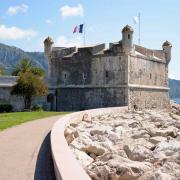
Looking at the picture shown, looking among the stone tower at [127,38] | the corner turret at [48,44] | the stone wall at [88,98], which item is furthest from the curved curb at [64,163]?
the corner turret at [48,44]

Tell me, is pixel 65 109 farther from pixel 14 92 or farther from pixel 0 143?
pixel 0 143

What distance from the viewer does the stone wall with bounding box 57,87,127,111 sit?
124 ft

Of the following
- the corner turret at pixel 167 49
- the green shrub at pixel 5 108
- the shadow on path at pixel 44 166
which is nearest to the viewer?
the shadow on path at pixel 44 166

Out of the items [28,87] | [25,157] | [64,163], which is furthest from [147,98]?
[64,163]

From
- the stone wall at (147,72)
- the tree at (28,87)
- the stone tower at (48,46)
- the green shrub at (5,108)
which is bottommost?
the green shrub at (5,108)

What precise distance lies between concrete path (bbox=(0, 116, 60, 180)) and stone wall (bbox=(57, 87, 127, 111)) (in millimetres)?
23811

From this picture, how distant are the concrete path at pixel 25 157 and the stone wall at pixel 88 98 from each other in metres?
23.8

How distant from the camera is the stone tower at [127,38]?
3672 centimetres

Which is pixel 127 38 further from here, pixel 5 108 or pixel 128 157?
pixel 128 157

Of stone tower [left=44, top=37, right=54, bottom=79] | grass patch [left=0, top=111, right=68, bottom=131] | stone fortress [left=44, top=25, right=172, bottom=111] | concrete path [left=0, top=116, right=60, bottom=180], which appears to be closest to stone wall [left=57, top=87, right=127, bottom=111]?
stone fortress [left=44, top=25, right=172, bottom=111]

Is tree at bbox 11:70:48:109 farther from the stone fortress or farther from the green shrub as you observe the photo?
the stone fortress

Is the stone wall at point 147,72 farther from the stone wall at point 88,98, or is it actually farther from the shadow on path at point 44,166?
the shadow on path at point 44,166

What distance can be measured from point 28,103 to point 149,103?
41.6 ft

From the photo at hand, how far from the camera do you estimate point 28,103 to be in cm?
3650
